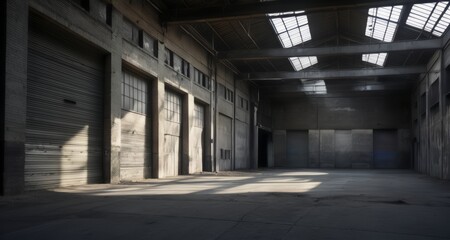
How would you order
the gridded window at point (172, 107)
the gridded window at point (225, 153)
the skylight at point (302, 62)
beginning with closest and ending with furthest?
the gridded window at point (172, 107) < the gridded window at point (225, 153) < the skylight at point (302, 62)

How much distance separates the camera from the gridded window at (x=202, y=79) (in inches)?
1093

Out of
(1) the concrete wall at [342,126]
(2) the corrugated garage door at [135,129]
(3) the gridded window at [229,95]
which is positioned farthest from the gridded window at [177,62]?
(1) the concrete wall at [342,126]

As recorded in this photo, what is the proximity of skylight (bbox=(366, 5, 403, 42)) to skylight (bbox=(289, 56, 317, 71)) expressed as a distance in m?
6.68

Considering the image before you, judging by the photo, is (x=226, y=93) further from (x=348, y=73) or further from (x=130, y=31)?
(x=130, y=31)

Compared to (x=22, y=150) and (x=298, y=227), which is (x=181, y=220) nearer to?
(x=298, y=227)

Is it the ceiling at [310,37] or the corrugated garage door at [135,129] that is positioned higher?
the ceiling at [310,37]

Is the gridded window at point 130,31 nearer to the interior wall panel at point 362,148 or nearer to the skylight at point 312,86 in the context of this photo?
the skylight at point 312,86

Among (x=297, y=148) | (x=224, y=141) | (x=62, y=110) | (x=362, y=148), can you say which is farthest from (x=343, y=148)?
(x=62, y=110)

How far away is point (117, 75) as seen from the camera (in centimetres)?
1762

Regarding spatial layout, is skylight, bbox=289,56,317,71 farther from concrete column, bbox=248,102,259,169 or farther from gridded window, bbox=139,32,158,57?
gridded window, bbox=139,32,158,57

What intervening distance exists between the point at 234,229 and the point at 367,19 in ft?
75.3

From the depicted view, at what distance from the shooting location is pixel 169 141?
79.0 ft

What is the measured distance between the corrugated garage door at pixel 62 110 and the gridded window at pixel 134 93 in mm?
2133

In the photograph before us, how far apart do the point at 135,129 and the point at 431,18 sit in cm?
1663
